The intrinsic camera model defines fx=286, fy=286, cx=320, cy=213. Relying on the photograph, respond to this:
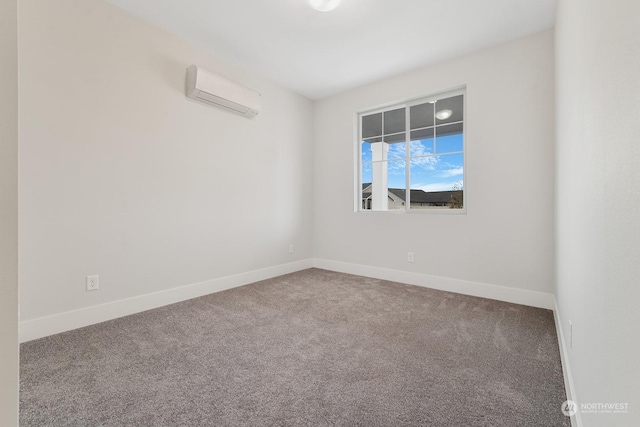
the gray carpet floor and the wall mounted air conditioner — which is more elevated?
the wall mounted air conditioner

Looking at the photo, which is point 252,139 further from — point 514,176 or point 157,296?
point 514,176

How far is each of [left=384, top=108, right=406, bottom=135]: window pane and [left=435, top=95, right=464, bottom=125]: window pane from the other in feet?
1.61

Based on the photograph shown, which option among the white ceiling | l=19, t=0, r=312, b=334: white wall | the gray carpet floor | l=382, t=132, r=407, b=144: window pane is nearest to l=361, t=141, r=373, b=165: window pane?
l=382, t=132, r=407, b=144: window pane

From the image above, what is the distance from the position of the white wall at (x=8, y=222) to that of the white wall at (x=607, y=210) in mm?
1306

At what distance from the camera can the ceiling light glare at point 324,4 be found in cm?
236

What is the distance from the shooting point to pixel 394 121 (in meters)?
4.08

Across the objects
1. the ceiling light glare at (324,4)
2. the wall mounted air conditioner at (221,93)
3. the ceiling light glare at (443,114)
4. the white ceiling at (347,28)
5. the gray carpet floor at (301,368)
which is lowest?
the gray carpet floor at (301,368)

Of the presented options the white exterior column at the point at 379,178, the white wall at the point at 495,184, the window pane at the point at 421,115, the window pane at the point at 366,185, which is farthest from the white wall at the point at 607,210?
the window pane at the point at 366,185

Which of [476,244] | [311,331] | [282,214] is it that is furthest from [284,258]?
[476,244]

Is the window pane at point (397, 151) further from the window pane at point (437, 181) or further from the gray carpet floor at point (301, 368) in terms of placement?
the gray carpet floor at point (301, 368)

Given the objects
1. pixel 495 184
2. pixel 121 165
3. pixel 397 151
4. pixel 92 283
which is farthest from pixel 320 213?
pixel 92 283

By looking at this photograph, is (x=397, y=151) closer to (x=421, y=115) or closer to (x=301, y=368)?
(x=421, y=115)

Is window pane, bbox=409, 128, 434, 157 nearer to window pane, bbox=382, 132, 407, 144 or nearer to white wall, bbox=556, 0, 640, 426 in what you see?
window pane, bbox=382, 132, 407, 144

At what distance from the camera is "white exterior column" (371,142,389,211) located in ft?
13.5
